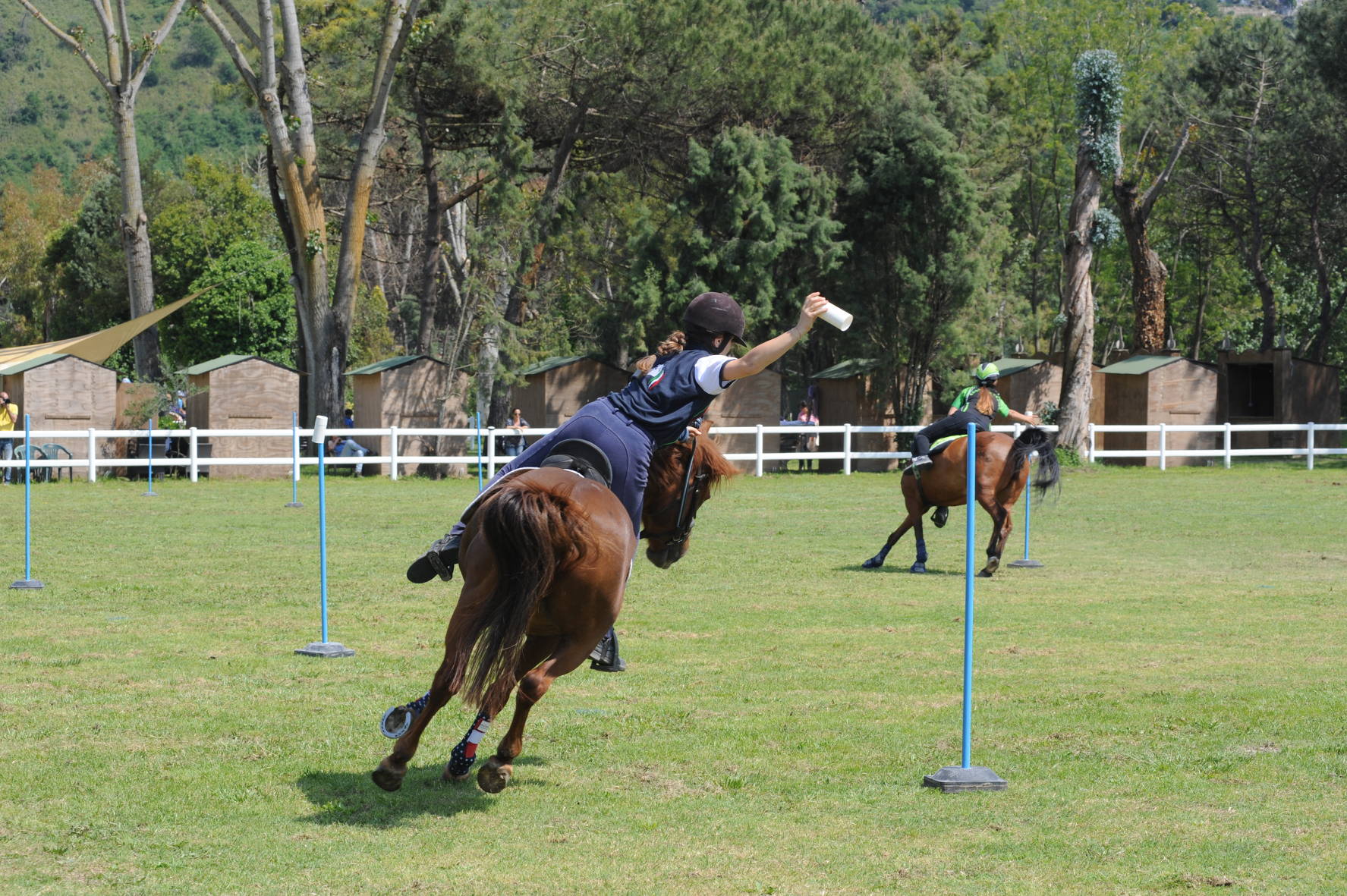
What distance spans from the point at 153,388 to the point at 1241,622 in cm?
2616

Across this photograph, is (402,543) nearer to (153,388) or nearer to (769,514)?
(769,514)

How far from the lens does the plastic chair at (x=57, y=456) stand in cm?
2958

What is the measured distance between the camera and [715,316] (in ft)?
23.1

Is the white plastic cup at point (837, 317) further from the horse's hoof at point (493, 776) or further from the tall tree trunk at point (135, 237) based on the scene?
the tall tree trunk at point (135, 237)

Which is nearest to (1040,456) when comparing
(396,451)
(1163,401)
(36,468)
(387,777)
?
(387,777)

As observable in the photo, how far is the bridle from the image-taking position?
731 cm

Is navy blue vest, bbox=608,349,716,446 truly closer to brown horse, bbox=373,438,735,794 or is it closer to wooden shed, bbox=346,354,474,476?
brown horse, bbox=373,438,735,794

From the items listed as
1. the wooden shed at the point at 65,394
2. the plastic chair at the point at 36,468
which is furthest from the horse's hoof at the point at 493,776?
the wooden shed at the point at 65,394

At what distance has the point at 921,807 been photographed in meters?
6.38

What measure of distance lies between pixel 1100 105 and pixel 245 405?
2149 cm

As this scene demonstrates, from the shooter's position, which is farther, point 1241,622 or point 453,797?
point 1241,622

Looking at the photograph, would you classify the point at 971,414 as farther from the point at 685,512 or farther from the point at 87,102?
the point at 87,102

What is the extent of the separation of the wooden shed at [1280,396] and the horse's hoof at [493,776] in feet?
124

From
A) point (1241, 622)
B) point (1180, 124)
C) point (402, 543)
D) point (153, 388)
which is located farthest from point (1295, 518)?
point (1180, 124)
